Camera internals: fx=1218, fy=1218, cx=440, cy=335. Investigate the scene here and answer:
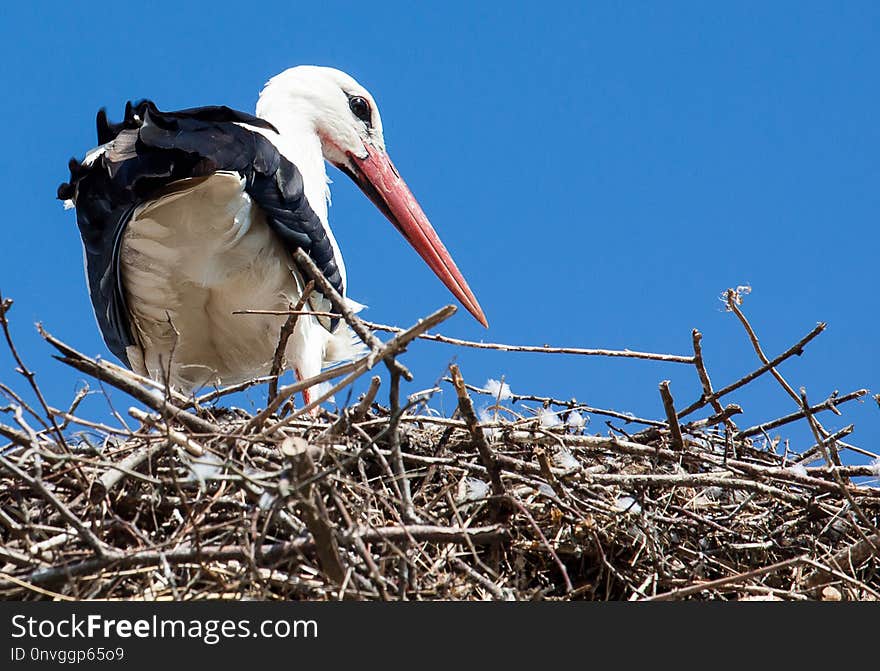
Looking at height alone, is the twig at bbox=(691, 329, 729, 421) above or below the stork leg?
below

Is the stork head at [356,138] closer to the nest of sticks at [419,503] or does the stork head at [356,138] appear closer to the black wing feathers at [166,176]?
the black wing feathers at [166,176]

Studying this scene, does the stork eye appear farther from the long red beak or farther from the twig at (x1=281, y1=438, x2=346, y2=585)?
the twig at (x1=281, y1=438, x2=346, y2=585)

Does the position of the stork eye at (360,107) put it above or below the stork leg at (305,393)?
above

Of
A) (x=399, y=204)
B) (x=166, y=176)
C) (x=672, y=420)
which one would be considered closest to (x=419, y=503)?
(x=672, y=420)

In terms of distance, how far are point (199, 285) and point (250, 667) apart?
1.67 m

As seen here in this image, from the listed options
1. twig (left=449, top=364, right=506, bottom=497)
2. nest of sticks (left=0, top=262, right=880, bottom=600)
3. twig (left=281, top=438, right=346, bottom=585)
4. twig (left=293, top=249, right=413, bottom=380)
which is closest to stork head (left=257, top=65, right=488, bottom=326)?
nest of sticks (left=0, top=262, right=880, bottom=600)

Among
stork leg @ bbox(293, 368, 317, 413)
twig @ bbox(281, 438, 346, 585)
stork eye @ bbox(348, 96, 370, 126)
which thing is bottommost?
twig @ bbox(281, 438, 346, 585)

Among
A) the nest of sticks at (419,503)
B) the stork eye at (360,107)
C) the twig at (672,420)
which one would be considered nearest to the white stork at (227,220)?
the stork eye at (360,107)

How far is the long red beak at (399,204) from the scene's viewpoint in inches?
160

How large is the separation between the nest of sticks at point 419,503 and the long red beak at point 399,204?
133cm

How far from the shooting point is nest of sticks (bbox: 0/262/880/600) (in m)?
1.94

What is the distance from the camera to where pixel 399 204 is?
414 cm

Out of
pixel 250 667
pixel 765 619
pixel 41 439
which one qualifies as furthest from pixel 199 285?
pixel 765 619

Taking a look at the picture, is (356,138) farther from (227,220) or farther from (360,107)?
(227,220)
